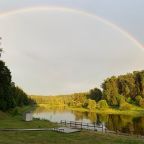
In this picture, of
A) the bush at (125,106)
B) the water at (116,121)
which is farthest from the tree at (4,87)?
the bush at (125,106)

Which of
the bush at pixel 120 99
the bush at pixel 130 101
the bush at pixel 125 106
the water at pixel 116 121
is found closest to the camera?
the water at pixel 116 121

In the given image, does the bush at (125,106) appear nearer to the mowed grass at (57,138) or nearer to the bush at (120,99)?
the bush at (120,99)

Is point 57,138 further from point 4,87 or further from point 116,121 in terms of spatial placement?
point 116,121

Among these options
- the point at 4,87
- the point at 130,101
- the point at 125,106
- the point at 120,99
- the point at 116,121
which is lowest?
the point at 116,121

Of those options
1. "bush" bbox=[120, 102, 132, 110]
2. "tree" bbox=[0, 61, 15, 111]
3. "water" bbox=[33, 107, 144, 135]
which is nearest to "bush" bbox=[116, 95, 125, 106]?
"bush" bbox=[120, 102, 132, 110]

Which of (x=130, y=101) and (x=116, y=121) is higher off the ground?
(x=130, y=101)

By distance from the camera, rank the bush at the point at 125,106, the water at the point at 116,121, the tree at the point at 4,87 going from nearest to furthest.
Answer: the water at the point at 116,121
the tree at the point at 4,87
the bush at the point at 125,106

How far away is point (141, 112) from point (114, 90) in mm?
29320

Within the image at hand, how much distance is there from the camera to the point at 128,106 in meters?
179

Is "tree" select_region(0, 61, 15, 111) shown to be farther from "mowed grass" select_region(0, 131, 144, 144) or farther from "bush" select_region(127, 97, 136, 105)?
"bush" select_region(127, 97, 136, 105)

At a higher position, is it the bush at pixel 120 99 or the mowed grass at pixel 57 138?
the bush at pixel 120 99

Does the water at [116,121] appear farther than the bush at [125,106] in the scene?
No

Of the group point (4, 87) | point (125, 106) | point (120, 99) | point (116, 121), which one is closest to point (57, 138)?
point (4, 87)

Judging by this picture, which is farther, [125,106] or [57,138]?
[125,106]
